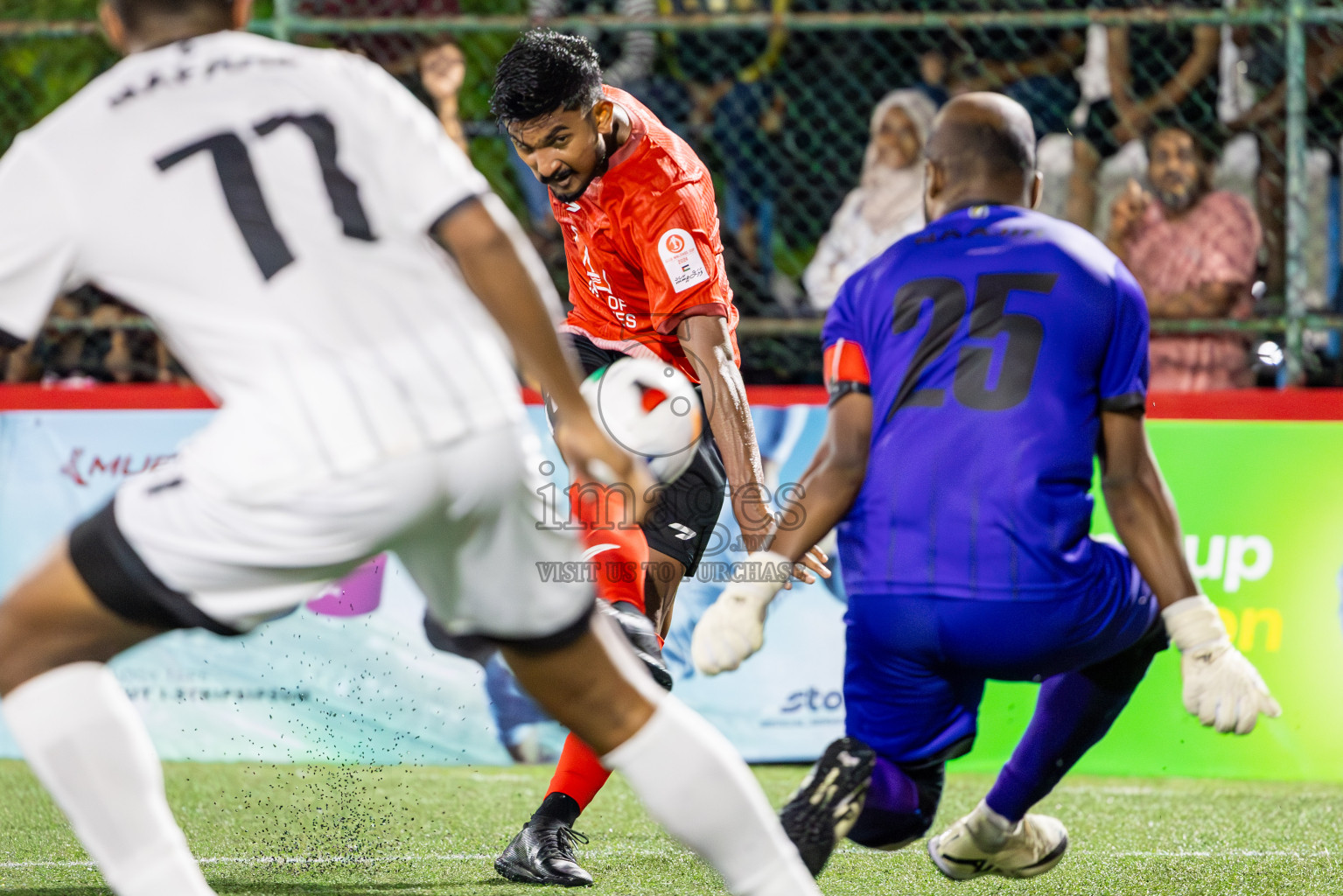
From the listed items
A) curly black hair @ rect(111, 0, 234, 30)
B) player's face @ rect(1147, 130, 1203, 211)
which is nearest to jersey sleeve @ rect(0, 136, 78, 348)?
curly black hair @ rect(111, 0, 234, 30)

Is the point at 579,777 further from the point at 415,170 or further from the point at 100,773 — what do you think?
the point at 415,170

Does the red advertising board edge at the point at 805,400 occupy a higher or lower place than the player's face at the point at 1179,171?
lower

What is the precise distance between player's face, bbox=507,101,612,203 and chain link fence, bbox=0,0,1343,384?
6.23 feet

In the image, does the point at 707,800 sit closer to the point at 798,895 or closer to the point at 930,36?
the point at 798,895

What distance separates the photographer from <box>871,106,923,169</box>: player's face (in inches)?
272

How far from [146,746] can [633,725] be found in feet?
2.57

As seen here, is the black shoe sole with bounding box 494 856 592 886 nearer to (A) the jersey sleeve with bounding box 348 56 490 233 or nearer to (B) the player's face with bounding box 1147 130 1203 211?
(A) the jersey sleeve with bounding box 348 56 490 233

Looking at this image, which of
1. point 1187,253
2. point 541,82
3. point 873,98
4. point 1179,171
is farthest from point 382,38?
point 1187,253

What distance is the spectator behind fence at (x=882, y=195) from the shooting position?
685 cm

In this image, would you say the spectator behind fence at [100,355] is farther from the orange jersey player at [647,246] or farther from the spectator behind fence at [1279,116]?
the spectator behind fence at [1279,116]

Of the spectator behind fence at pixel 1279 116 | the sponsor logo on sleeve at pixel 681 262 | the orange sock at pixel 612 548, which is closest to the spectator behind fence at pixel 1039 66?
the spectator behind fence at pixel 1279 116

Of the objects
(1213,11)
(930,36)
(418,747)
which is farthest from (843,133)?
(418,747)

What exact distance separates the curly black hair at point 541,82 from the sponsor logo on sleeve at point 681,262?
0.46 metres

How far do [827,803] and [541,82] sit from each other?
2.21 metres
